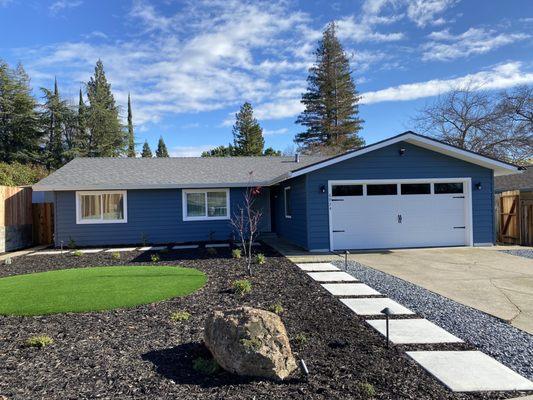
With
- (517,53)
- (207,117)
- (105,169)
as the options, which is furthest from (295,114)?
(105,169)

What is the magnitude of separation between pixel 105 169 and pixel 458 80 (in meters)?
22.8

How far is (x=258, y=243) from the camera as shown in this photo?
14102 mm

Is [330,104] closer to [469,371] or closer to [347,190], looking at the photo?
[347,190]

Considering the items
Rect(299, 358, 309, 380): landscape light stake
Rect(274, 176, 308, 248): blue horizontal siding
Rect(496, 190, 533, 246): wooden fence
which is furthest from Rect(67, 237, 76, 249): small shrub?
Rect(496, 190, 533, 246): wooden fence

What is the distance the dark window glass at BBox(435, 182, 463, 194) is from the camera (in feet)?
40.2

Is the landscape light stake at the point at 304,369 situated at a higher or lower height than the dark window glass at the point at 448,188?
lower

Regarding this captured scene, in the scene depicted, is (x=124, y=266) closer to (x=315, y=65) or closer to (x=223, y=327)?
(x=223, y=327)

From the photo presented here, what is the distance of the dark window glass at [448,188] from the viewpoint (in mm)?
12242

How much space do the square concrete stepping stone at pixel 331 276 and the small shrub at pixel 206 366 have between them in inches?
166

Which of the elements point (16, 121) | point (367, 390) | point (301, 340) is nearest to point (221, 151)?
point (16, 121)

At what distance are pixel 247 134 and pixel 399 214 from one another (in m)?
28.9

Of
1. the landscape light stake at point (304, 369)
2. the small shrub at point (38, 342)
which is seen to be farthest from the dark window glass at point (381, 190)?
the small shrub at point (38, 342)

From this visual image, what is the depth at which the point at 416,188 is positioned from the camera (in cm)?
1213

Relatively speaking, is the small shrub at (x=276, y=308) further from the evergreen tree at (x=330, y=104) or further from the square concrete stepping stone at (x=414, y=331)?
the evergreen tree at (x=330, y=104)
